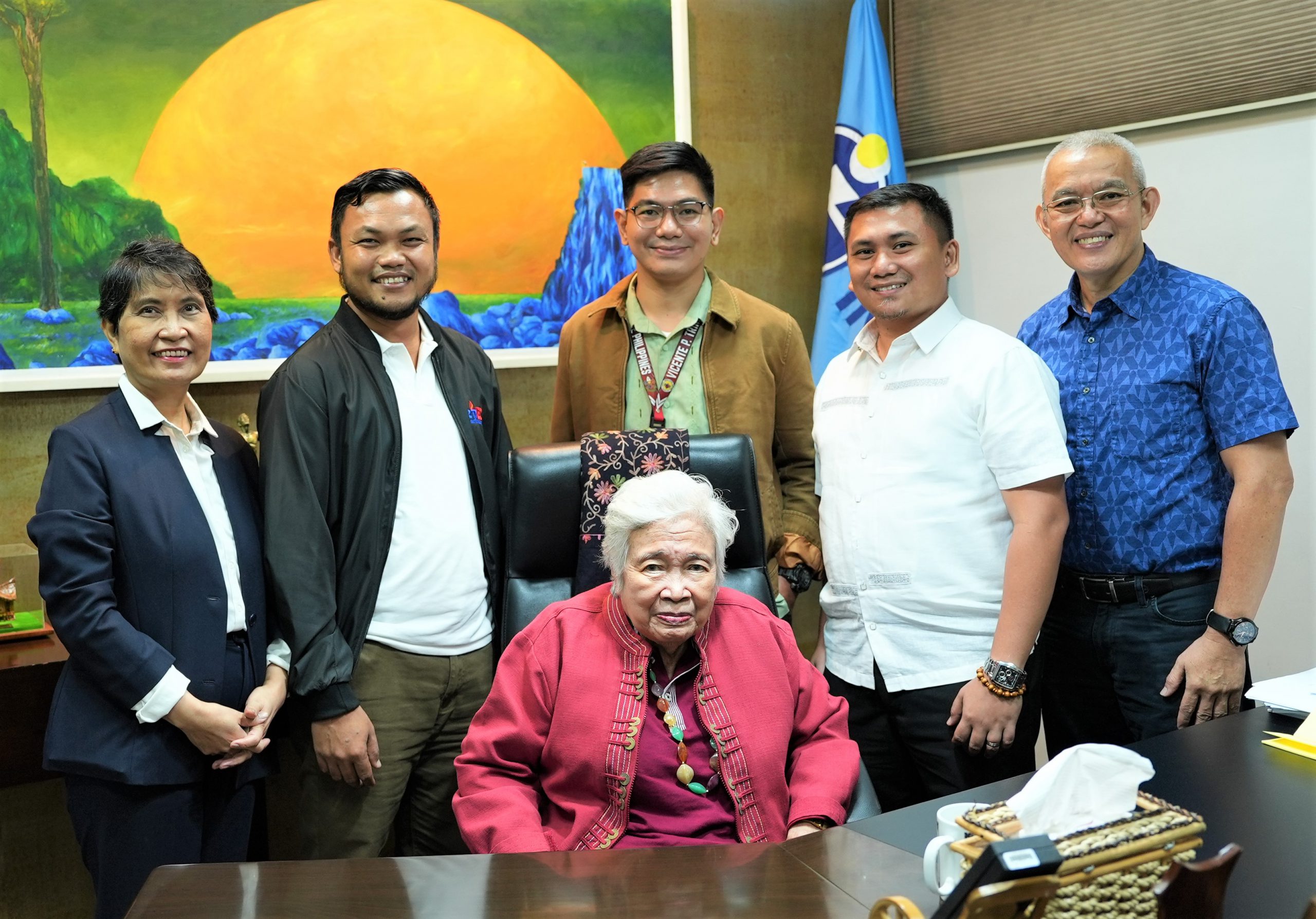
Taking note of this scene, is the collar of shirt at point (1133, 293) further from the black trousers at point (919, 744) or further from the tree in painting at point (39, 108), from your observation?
the tree in painting at point (39, 108)

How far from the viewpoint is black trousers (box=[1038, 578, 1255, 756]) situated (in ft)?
7.34

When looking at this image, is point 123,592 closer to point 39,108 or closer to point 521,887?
point 521,887

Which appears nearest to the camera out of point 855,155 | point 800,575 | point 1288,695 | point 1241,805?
point 1241,805

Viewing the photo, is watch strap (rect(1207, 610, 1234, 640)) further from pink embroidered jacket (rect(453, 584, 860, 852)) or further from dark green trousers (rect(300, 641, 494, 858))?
dark green trousers (rect(300, 641, 494, 858))

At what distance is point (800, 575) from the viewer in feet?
8.51

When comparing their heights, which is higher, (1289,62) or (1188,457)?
(1289,62)

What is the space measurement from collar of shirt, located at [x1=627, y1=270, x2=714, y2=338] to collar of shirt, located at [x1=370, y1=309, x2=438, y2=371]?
51cm

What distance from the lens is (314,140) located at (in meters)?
3.07

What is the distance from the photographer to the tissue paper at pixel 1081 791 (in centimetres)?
126

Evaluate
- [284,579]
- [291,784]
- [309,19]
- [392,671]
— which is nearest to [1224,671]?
[392,671]

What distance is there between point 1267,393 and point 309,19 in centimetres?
255

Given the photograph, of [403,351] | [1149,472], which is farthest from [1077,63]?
[403,351]

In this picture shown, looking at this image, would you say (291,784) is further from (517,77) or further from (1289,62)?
(1289,62)

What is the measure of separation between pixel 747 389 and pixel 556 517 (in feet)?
2.00
